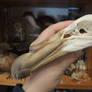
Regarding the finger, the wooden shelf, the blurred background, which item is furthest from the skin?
the blurred background

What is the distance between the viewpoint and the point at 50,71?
1.07ft

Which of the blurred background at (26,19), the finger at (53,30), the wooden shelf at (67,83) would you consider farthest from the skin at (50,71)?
the blurred background at (26,19)

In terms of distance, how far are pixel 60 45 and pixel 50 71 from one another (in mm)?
64

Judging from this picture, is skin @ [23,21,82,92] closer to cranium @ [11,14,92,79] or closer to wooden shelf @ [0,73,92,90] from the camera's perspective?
cranium @ [11,14,92,79]

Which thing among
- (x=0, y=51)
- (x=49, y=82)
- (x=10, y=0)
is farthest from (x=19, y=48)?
(x=49, y=82)

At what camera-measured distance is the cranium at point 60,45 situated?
11.4 inches

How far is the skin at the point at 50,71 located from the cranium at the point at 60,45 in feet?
0.08

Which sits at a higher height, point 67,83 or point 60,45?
point 60,45

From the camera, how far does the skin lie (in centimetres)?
32

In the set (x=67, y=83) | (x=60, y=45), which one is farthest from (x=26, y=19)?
(x=60, y=45)

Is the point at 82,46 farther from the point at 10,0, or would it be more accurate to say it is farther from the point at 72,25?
the point at 10,0

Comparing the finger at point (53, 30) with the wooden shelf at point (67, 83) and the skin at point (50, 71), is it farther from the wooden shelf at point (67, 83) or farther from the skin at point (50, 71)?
the wooden shelf at point (67, 83)

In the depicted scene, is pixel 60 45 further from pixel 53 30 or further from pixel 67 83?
pixel 67 83

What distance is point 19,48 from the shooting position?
26.3 inches
